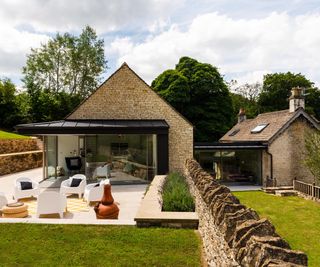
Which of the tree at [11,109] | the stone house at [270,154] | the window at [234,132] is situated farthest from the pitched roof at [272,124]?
the tree at [11,109]

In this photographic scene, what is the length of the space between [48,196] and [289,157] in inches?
716

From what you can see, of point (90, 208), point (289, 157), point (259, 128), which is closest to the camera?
point (90, 208)

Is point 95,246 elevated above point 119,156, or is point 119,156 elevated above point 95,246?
point 119,156

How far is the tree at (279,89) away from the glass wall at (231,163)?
3078 centimetres

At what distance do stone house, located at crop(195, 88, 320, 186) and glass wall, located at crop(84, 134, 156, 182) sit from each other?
592cm

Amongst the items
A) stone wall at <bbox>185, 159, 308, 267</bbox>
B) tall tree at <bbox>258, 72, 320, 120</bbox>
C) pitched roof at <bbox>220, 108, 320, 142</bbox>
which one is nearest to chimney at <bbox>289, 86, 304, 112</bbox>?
pitched roof at <bbox>220, 108, 320, 142</bbox>

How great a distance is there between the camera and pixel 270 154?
20.6 meters

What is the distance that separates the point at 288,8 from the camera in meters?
10.6

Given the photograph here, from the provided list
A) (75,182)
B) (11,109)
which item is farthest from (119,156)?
(11,109)

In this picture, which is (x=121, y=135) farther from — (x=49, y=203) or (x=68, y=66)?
(x=68, y=66)

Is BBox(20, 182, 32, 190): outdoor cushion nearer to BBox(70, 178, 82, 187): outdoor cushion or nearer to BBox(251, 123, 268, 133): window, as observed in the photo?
BBox(70, 178, 82, 187): outdoor cushion

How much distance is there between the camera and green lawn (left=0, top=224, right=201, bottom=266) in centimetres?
553

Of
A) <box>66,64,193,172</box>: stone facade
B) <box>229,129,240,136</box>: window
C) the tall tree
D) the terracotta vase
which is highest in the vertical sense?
the tall tree

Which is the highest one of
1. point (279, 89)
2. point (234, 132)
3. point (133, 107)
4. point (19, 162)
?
point (279, 89)
